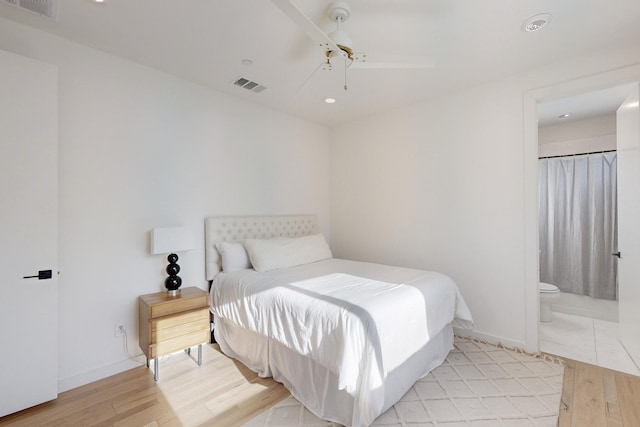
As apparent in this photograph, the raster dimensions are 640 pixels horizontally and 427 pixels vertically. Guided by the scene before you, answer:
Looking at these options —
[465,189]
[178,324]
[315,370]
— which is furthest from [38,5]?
[465,189]

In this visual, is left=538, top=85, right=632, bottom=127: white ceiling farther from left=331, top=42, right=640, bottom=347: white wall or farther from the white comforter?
the white comforter

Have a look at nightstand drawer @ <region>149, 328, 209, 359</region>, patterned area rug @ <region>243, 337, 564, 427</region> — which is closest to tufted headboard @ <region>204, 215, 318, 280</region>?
nightstand drawer @ <region>149, 328, 209, 359</region>

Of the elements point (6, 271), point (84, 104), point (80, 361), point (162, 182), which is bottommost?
point (80, 361)

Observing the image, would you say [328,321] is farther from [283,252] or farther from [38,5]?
[38,5]

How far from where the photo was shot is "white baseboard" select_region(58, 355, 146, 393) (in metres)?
2.24

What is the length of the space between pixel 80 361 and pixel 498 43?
432cm

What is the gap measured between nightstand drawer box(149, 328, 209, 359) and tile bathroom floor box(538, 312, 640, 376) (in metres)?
3.35

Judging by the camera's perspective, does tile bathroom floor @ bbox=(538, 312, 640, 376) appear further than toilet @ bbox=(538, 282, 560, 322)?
No

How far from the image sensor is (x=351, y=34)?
7.16 feet

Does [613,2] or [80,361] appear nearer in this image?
[613,2]

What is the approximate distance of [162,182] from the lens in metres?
2.79

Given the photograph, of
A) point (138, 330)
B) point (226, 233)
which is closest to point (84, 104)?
point (226, 233)

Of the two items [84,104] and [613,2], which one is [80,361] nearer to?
[84,104]

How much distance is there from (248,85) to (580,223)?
4.68 metres
